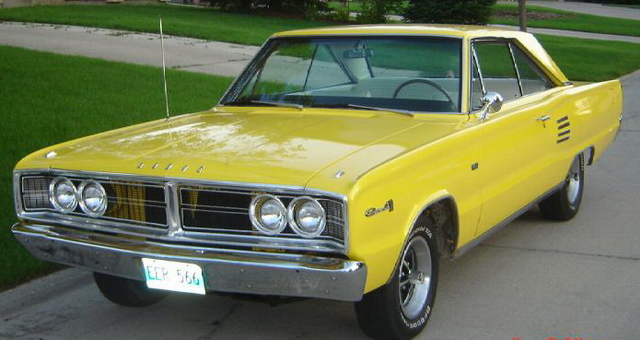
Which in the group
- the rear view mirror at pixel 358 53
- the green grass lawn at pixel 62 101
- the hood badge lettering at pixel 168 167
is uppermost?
the rear view mirror at pixel 358 53

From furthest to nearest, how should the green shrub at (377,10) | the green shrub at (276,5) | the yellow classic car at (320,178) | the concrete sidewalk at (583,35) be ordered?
the green shrub at (276,5), the concrete sidewalk at (583,35), the green shrub at (377,10), the yellow classic car at (320,178)

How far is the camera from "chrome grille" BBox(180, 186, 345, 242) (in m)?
3.88

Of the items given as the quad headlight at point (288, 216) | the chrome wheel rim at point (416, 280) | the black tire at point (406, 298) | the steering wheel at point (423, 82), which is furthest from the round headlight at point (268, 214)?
the steering wheel at point (423, 82)

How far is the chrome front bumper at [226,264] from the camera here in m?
3.78

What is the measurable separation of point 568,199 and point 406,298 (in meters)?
2.80

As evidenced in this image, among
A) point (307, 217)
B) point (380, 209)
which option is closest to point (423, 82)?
point (380, 209)

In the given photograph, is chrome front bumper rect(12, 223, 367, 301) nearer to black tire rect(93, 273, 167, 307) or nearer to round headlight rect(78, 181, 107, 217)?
round headlight rect(78, 181, 107, 217)

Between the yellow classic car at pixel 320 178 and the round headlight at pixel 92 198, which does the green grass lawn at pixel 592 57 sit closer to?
the yellow classic car at pixel 320 178

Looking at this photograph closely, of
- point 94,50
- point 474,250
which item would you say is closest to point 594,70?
point 94,50

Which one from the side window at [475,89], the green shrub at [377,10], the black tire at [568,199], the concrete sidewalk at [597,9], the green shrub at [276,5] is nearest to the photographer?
the side window at [475,89]

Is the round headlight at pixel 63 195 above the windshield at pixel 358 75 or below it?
below

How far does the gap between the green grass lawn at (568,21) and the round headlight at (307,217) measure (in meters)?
25.5

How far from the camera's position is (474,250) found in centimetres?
617

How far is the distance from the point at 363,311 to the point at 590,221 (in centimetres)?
336
